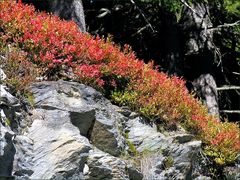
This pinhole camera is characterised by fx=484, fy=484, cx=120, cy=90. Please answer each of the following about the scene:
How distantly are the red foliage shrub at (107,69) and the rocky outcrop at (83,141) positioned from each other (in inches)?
12.0

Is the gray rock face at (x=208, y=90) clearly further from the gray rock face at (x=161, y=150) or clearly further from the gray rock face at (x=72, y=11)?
the gray rock face at (x=161, y=150)

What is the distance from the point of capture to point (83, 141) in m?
6.64

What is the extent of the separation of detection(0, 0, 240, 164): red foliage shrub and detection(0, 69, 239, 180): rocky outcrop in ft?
1.00

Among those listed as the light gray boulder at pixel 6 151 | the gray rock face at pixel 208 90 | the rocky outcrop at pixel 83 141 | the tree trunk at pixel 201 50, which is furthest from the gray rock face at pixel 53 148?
the tree trunk at pixel 201 50

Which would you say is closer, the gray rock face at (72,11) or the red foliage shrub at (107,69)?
the red foliage shrub at (107,69)

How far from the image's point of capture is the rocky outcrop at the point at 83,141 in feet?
20.1

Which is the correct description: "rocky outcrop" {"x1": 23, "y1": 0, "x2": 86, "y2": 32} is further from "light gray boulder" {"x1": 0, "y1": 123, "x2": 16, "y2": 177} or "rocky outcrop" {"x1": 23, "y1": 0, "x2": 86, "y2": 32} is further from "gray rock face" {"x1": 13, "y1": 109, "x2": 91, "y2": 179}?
"light gray boulder" {"x1": 0, "y1": 123, "x2": 16, "y2": 177}

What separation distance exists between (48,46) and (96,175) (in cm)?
230

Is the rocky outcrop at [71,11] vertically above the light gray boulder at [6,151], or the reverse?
the rocky outcrop at [71,11]

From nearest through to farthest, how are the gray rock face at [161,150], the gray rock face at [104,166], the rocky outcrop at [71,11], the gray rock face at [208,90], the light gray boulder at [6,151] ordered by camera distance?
1. the light gray boulder at [6,151]
2. the gray rock face at [104,166]
3. the gray rock face at [161,150]
4. the rocky outcrop at [71,11]
5. the gray rock face at [208,90]

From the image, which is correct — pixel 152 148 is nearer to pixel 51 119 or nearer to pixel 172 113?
pixel 172 113

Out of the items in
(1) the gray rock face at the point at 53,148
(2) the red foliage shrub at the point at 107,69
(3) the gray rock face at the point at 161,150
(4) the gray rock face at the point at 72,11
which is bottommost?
(3) the gray rock face at the point at 161,150

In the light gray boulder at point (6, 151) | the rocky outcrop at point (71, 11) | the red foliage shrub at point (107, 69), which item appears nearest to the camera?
the light gray boulder at point (6, 151)

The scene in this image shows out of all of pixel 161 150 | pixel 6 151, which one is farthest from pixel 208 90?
pixel 6 151
